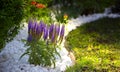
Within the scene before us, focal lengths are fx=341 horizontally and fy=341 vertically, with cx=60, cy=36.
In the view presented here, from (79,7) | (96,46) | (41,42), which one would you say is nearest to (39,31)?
(41,42)

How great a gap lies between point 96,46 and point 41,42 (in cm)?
229

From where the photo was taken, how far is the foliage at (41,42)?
6.52m

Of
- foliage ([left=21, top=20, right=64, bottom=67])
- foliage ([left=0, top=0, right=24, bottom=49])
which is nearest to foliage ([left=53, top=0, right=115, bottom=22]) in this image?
foliage ([left=21, top=20, right=64, bottom=67])

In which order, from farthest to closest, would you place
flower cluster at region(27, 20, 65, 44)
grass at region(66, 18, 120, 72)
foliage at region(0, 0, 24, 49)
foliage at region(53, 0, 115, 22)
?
foliage at region(53, 0, 115, 22), grass at region(66, 18, 120, 72), flower cluster at region(27, 20, 65, 44), foliage at region(0, 0, 24, 49)

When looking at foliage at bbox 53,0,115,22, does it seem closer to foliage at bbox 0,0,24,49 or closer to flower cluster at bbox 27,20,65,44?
flower cluster at bbox 27,20,65,44

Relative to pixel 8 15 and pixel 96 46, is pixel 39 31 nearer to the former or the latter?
pixel 8 15

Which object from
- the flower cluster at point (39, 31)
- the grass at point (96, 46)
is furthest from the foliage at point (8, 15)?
the grass at point (96, 46)

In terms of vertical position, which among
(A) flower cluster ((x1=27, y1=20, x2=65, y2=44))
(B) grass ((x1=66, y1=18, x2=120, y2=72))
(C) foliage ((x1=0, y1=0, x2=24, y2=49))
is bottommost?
(B) grass ((x1=66, y1=18, x2=120, y2=72))

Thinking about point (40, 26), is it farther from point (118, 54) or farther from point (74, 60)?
point (118, 54)

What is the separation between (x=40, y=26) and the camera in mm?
6539

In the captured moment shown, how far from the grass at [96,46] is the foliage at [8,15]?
4.71 feet

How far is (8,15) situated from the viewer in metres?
6.04

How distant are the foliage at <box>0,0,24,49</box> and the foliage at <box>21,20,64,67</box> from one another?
0.34 m

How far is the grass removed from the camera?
279 inches
